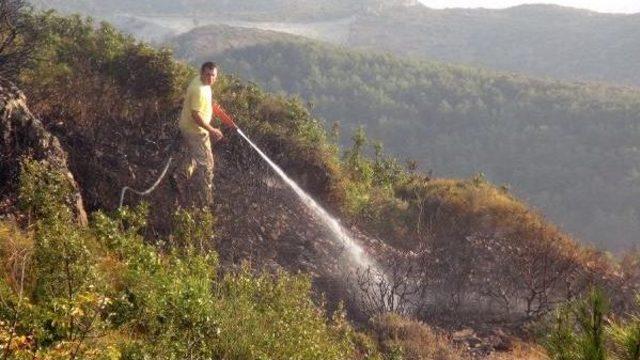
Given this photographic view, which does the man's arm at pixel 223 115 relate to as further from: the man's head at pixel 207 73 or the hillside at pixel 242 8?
the hillside at pixel 242 8

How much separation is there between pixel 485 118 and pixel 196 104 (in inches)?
2725

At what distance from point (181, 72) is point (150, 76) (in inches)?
27.0

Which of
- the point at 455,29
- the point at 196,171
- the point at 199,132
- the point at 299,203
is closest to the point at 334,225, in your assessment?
the point at 299,203

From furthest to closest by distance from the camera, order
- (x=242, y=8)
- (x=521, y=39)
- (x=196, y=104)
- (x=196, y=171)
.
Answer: (x=242, y=8) < (x=521, y=39) < (x=196, y=171) < (x=196, y=104)

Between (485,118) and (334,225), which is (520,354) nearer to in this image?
(334,225)

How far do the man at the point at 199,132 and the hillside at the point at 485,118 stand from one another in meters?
51.6

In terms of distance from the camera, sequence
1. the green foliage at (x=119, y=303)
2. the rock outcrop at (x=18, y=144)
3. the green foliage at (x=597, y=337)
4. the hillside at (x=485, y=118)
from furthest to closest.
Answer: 1. the hillside at (x=485, y=118)
2. the rock outcrop at (x=18, y=144)
3. the green foliage at (x=119, y=303)
4. the green foliage at (x=597, y=337)

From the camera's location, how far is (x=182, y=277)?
187 inches

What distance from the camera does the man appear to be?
23.4 ft

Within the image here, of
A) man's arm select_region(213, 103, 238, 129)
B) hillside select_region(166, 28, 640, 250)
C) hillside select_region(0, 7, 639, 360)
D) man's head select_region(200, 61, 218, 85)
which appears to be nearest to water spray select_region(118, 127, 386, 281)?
hillside select_region(0, 7, 639, 360)

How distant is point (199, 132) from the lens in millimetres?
7352

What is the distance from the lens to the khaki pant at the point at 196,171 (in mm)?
7410

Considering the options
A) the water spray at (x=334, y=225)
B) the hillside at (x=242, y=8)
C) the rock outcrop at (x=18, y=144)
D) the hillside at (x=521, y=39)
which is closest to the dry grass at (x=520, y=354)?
the water spray at (x=334, y=225)

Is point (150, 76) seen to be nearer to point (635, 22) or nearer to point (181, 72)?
point (181, 72)
